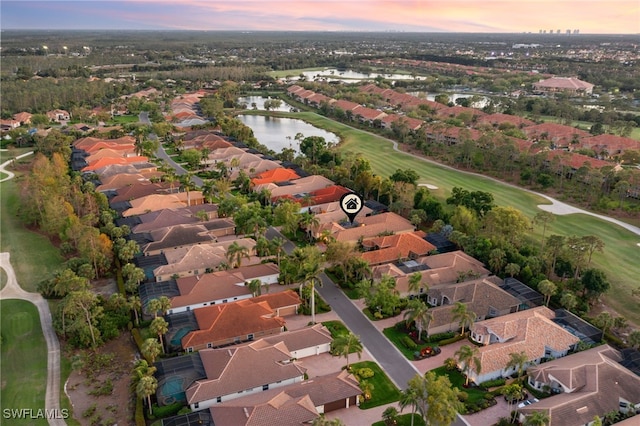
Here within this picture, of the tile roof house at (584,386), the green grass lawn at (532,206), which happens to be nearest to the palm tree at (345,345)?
the tile roof house at (584,386)

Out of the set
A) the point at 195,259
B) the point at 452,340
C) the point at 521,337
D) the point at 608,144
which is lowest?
the point at 452,340

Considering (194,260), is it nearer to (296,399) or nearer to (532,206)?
(296,399)

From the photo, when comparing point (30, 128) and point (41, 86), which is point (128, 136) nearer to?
point (30, 128)

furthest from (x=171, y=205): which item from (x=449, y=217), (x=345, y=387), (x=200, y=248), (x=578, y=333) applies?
(x=578, y=333)

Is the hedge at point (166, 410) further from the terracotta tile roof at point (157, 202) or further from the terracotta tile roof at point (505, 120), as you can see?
the terracotta tile roof at point (505, 120)

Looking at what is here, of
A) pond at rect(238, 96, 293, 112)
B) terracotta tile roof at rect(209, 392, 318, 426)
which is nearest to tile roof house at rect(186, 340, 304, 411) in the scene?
terracotta tile roof at rect(209, 392, 318, 426)

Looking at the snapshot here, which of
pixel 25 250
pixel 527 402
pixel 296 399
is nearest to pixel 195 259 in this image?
pixel 25 250
